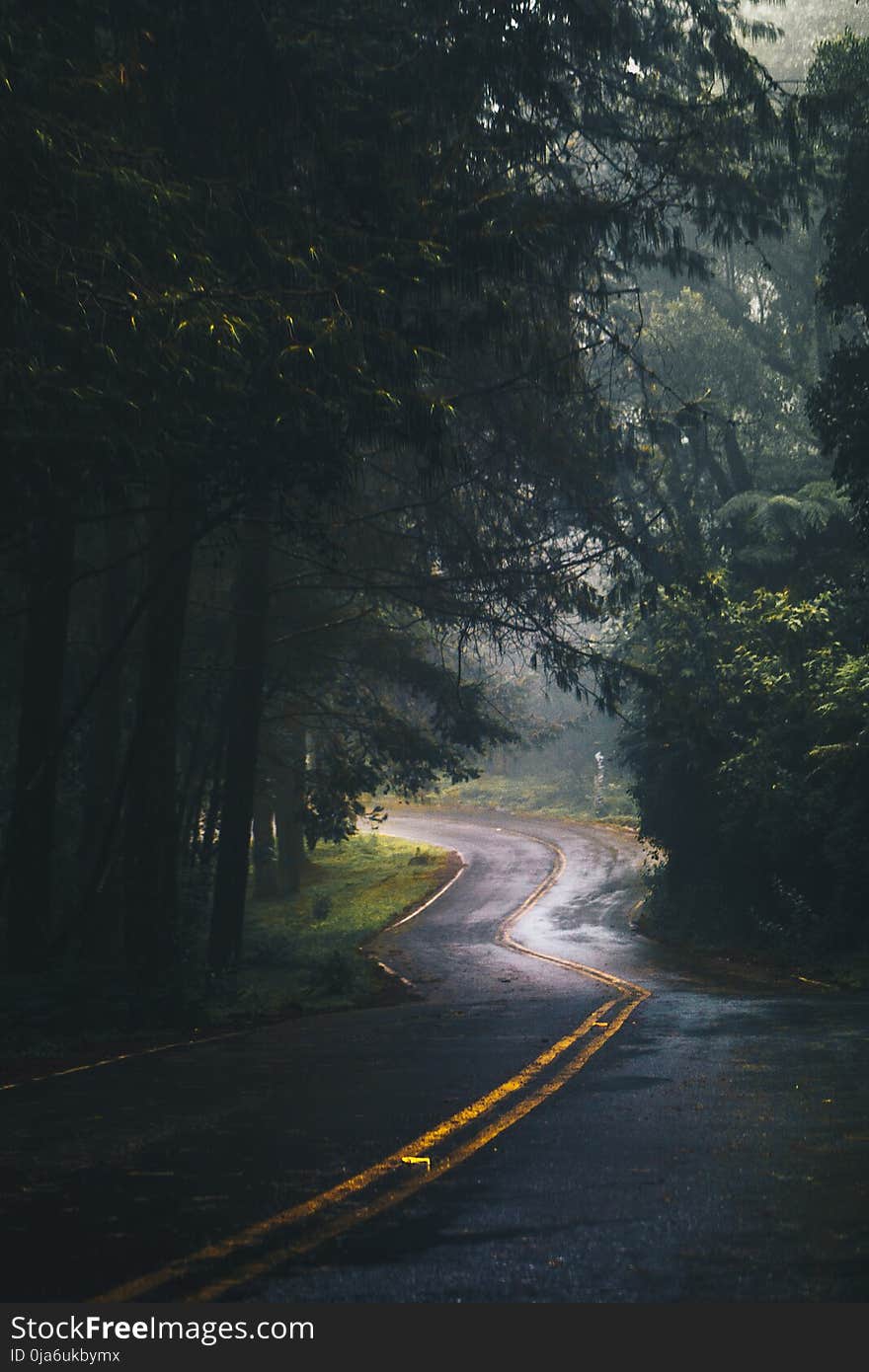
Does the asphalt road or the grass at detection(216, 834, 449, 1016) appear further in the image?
the grass at detection(216, 834, 449, 1016)

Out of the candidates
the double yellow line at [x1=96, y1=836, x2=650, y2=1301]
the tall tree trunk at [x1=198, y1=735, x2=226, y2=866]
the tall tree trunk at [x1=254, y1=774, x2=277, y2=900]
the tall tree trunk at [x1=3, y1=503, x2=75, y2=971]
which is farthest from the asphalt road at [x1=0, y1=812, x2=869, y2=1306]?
the tall tree trunk at [x1=254, y1=774, x2=277, y2=900]

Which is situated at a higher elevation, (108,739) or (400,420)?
(400,420)

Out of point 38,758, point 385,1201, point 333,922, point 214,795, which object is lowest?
point 385,1201

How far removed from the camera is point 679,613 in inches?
1383

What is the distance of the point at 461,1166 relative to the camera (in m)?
6.82

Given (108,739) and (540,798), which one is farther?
(540,798)

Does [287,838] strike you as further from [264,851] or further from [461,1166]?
[461,1166]

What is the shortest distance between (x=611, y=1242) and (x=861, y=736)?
20946 millimetres

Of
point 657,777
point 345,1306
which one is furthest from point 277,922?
point 345,1306

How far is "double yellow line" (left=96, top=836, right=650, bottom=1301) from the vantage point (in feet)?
15.6

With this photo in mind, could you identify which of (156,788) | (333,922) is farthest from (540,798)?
(156,788)

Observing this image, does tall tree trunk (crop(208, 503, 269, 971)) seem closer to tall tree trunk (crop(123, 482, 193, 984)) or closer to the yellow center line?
tall tree trunk (crop(123, 482, 193, 984))

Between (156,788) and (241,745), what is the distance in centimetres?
608

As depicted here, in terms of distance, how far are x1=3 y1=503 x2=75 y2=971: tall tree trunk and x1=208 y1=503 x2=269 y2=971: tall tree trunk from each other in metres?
7.41
